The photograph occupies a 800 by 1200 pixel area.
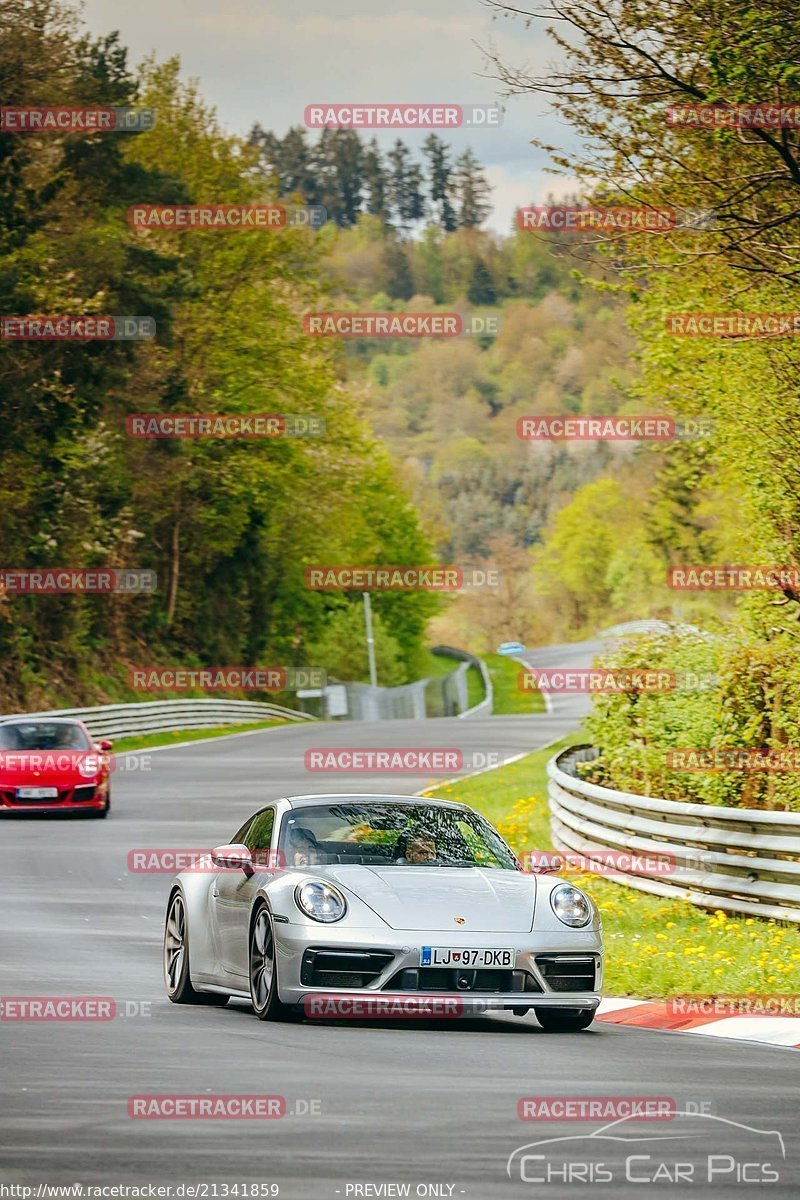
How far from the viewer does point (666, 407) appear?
91.5 ft

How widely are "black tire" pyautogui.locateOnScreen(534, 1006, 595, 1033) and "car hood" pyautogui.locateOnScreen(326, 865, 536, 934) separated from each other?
0.49 metres

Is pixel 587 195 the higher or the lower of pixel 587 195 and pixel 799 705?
the higher

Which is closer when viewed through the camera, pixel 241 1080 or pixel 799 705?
pixel 241 1080

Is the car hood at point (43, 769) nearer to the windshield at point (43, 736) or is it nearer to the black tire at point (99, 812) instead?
the windshield at point (43, 736)

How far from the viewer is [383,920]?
9969 millimetres

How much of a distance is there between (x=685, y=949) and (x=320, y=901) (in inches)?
159

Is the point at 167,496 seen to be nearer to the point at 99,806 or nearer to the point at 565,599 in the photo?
the point at 99,806

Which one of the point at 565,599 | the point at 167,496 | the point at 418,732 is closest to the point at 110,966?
the point at 418,732

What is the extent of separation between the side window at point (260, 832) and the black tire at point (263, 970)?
675 mm

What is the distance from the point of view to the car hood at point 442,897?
10.0 meters

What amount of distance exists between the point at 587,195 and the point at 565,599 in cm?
14892
